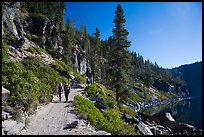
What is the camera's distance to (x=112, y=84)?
35062mm

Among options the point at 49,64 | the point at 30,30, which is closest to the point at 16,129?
the point at 49,64

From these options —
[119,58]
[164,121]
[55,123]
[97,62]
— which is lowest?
[164,121]

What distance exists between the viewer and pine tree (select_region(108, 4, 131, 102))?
113 ft

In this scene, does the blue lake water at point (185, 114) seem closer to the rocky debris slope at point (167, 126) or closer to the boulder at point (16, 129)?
the rocky debris slope at point (167, 126)

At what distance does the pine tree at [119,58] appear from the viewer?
34594 millimetres

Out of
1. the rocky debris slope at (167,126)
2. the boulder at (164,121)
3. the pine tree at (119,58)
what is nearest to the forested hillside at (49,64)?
the pine tree at (119,58)

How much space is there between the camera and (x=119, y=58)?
35188 mm

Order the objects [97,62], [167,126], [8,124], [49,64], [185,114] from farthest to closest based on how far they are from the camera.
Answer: [97,62], [185,114], [49,64], [167,126], [8,124]

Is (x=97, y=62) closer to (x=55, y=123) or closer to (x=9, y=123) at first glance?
(x=55, y=123)

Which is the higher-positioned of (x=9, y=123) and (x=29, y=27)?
(x=29, y=27)

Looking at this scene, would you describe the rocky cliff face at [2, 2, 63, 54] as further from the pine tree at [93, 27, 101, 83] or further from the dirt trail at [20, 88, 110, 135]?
the dirt trail at [20, 88, 110, 135]

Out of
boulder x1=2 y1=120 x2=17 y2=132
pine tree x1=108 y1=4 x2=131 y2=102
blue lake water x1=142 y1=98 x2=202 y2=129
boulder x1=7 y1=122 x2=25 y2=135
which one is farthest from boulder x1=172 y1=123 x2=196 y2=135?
boulder x1=2 y1=120 x2=17 y2=132

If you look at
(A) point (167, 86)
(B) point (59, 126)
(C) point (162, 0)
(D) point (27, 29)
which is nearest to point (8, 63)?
(B) point (59, 126)

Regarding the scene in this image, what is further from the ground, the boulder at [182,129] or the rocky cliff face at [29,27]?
the rocky cliff face at [29,27]
